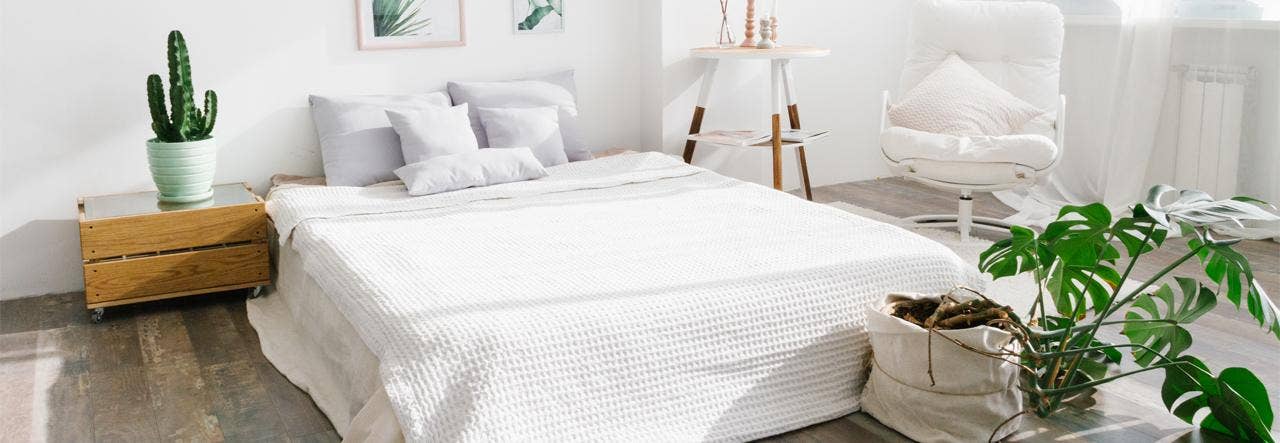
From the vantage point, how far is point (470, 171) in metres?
3.50

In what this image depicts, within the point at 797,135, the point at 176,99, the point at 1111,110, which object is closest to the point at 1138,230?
the point at 797,135

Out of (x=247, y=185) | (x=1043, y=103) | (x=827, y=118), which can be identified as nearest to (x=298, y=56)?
(x=247, y=185)

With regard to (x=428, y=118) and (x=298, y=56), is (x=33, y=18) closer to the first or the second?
(x=298, y=56)

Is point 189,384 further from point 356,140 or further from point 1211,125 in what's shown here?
point 1211,125

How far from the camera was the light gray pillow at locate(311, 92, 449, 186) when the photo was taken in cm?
361

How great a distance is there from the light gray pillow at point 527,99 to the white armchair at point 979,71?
47.2 inches

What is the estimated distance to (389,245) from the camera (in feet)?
9.16

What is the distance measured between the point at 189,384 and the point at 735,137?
7.52 ft

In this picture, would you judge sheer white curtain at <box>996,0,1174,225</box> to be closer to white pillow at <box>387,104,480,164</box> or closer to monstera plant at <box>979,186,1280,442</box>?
monstera plant at <box>979,186,1280,442</box>

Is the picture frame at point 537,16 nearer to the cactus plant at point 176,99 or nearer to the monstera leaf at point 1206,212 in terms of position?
the cactus plant at point 176,99

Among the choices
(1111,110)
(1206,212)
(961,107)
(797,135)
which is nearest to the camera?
(1206,212)

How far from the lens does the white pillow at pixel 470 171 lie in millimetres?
3430

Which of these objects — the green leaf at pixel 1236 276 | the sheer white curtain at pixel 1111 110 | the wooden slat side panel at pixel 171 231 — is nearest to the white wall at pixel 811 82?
the sheer white curtain at pixel 1111 110

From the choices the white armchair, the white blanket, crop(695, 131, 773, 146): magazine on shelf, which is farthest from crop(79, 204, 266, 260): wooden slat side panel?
the white armchair
